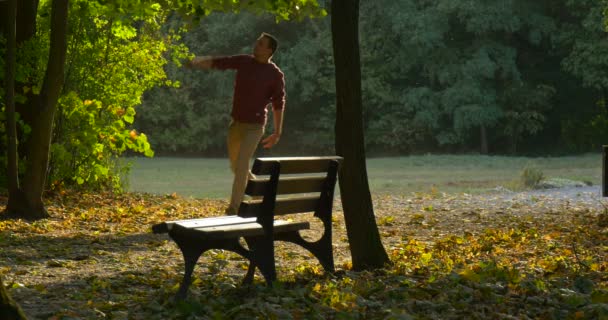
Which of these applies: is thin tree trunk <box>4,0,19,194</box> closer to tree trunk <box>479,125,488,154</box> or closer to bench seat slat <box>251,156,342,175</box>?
bench seat slat <box>251,156,342,175</box>

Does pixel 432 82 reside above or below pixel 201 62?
above

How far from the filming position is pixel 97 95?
14.8m

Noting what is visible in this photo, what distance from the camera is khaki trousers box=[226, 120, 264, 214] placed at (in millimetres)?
10961

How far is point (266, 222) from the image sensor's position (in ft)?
22.0

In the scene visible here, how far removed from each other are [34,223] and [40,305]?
19.1ft

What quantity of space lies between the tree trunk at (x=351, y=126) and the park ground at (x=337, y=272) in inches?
14.9

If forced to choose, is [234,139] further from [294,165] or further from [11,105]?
[294,165]

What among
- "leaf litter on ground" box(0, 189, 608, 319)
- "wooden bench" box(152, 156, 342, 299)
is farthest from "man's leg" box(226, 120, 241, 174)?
"wooden bench" box(152, 156, 342, 299)

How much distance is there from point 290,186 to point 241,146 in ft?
13.5

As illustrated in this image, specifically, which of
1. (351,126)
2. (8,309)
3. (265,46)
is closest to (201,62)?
(265,46)

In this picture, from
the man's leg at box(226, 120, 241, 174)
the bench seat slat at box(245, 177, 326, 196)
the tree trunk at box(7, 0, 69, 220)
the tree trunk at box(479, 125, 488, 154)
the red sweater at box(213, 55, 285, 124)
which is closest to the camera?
the bench seat slat at box(245, 177, 326, 196)

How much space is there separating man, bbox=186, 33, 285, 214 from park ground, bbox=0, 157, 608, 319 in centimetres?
134

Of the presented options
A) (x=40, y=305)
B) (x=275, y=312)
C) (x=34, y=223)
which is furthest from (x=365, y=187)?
(x=34, y=223)

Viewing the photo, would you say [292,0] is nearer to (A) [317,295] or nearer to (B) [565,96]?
(A) [317,295]
